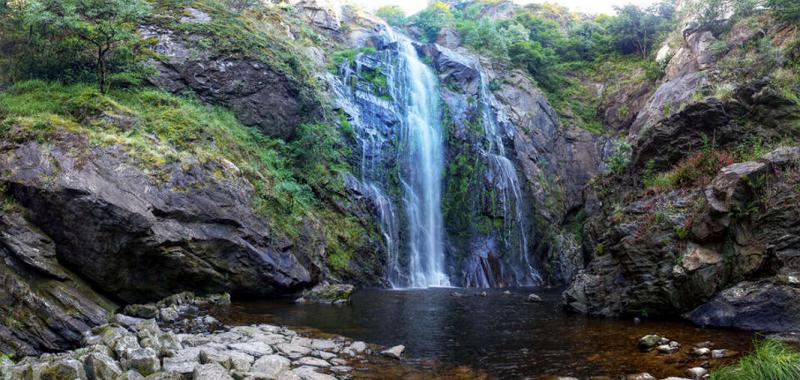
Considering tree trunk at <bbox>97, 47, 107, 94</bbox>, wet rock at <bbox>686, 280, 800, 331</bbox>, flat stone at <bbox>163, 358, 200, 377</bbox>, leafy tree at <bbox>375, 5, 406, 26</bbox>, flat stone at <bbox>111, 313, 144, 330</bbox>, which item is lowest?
flat stone at <bbox>111, 313, 144, 330</bbox>

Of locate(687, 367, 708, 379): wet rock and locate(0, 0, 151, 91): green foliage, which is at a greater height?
locate(0, 0, 151, 91): green foliage

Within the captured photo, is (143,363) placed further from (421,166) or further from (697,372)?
(421,166)

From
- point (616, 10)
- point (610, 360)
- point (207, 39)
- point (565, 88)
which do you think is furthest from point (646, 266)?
point (616, 10)

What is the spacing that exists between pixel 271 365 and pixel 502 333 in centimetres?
488

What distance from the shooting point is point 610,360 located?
675cm

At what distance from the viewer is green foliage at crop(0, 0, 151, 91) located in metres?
13.6

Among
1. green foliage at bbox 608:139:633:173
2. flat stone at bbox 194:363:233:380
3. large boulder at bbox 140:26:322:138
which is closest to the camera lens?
flat stone at bbox 194:363:233:380

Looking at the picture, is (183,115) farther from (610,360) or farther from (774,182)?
(774,182)

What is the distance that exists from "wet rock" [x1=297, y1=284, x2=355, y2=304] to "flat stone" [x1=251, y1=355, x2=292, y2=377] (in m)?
6.78

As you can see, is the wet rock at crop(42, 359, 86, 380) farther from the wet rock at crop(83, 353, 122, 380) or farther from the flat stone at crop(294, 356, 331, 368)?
the flat stone at crop(294, 356, 331, 368)

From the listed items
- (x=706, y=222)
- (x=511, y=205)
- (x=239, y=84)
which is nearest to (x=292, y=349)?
(x=706, y=222)

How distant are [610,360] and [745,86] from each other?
29.9ft

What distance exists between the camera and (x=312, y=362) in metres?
6.69

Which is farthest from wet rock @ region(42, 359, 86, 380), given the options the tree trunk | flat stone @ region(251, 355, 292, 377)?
the tree trunk
